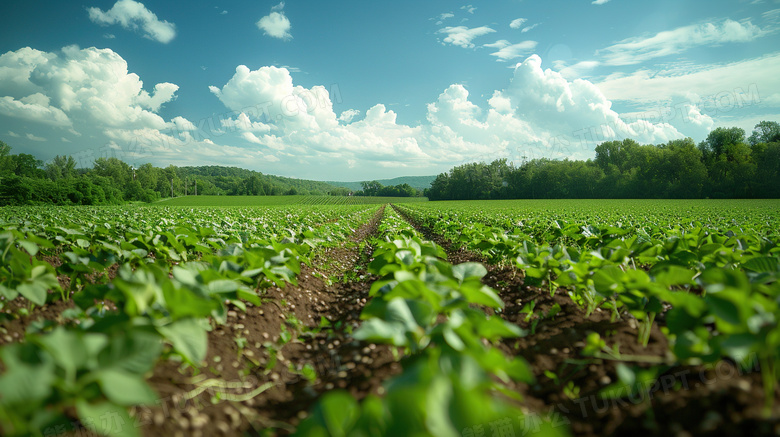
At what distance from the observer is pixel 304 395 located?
2.61 metres

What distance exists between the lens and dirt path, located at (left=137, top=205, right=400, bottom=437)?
2.08m

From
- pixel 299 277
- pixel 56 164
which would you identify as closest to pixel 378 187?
pixel 56 164

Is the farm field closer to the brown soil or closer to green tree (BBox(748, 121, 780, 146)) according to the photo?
the brown soil

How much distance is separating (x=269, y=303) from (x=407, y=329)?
3.15m

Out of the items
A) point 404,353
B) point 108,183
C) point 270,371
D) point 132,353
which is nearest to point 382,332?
point 132,353

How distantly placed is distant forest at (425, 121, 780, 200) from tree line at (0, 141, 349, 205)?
68087mm

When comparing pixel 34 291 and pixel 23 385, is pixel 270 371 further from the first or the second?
pixel 23 385

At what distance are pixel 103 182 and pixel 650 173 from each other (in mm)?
115185

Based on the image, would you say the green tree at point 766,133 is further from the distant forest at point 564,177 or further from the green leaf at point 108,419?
the green leaf at point 108,419

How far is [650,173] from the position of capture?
73.8m

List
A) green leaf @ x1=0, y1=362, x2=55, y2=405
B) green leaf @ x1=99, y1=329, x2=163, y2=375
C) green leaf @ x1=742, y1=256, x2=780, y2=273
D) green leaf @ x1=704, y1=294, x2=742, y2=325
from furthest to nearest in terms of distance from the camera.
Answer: green leaf @ x1=742, y1=256, x2=780, y2=273 → green leaf @ x1=704, y1=294, x2=742, y2=325 → green leaf @ x1=99, y1=329, x2=163, y2=375 → green leaf @ x1=0, y1=362, x2=55, y2=405

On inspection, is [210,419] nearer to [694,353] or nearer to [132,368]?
[132,368]

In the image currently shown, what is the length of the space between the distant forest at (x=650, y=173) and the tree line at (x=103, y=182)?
6809 cm

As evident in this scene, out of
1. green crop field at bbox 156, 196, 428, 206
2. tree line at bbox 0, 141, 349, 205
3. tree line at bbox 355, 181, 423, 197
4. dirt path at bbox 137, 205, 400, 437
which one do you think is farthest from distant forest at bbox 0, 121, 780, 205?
dirt path at bbox 137, 205, 400, 437
